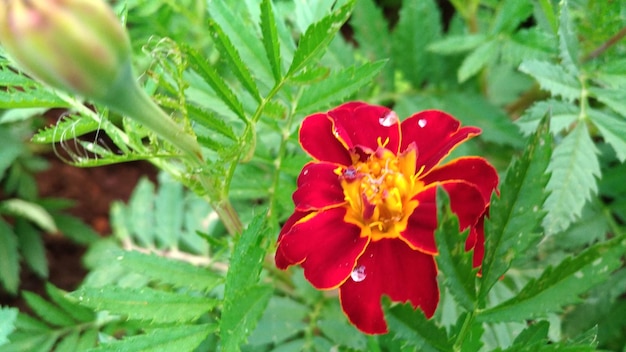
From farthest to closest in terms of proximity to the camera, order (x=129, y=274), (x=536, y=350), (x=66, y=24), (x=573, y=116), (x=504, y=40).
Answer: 1. (x=129, y=274)
2. (x=504, y=40)
3. (x=573, y=116)
4. (x=536, y=350)
5. (x=66, y=24)

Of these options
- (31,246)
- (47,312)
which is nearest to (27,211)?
(31,246)

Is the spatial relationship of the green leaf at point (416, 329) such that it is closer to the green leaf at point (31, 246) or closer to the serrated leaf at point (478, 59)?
the serrated leaf at point (478, 59)

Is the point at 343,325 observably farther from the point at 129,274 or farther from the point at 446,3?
the point at 446,3

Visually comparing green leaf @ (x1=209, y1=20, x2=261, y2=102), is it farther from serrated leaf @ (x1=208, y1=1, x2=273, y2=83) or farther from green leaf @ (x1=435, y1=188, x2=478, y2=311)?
green leaf @ (x1=435, y1=188, x2=478, y2=311)

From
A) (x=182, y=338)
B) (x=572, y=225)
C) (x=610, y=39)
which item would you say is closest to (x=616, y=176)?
(x=572, y=225)

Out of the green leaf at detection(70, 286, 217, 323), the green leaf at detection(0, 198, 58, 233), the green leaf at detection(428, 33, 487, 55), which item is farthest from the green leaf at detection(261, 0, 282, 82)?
the green leaf at detection(0, 198, 58, 233)

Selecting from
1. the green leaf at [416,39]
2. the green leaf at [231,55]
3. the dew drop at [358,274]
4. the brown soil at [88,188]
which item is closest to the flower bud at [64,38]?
the green leaf at [231,55]
